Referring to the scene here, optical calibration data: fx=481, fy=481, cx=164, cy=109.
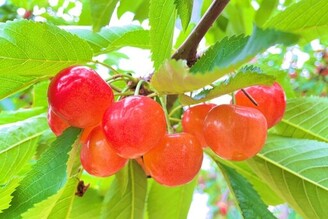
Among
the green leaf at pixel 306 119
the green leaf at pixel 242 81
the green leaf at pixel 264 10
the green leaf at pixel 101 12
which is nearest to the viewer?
the green leaf at pixel 242 81

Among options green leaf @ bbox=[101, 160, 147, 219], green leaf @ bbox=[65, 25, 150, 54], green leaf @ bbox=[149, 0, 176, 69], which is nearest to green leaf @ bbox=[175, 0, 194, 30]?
green leaf @ bbox=[149, 0, 176, 69]

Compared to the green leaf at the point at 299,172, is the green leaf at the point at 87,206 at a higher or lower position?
lower

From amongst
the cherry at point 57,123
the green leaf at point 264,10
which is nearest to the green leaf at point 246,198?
the cherry at point 57,123

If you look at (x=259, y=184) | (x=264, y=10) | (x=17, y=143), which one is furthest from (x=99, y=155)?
(x=264, y=10)

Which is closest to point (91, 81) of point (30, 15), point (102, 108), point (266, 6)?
point (102, 108)

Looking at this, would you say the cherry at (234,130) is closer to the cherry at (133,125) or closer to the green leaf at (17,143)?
Answer: the cherry at (133,125)

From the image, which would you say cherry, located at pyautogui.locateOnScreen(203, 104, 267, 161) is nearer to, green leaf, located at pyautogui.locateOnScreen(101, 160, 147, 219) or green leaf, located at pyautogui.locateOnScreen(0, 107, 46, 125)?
green leaf, located at pyautogui.locateOnScreen(101, 160, 147, 219)
